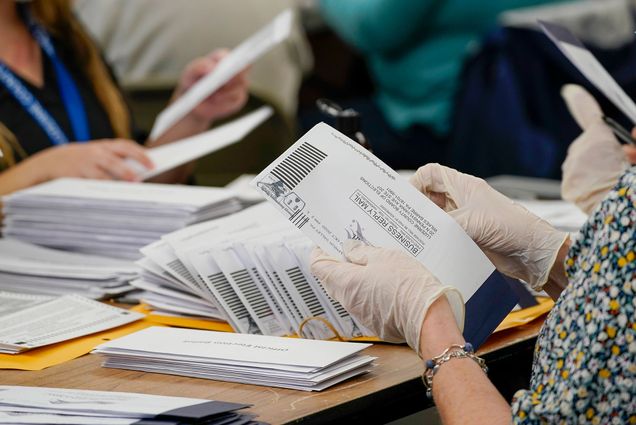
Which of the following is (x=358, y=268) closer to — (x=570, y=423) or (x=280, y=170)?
(x=280, y=170)

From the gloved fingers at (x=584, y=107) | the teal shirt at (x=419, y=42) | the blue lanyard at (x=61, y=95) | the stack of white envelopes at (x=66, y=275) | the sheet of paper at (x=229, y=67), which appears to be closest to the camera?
the stack of white envelopes at (x=66, y=275)

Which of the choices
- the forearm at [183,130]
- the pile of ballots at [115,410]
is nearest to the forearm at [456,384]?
the pile of ballots at [115,410]

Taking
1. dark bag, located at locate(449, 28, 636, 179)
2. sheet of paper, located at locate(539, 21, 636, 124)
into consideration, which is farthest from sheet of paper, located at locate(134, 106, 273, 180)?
dark bag, located at locate(449, 28, 636, 179)

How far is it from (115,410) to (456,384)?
1.24ft

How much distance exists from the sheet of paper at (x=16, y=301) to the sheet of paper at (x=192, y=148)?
1.56 feet

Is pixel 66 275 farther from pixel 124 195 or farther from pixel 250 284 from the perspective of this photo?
pixel 250 284

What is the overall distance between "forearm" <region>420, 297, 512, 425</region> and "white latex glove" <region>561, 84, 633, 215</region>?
0.70 m

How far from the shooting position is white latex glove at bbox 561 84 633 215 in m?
1.85

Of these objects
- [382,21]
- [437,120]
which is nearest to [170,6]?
[382,21]

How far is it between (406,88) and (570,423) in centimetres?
330

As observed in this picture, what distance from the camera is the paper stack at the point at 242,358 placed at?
1.28 m

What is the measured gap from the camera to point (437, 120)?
13.9ft

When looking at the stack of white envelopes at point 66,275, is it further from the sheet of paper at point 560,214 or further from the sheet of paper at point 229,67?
the sheet of paper at point 560,214

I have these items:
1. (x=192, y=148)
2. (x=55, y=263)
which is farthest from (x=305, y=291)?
(x=192, y=148)
